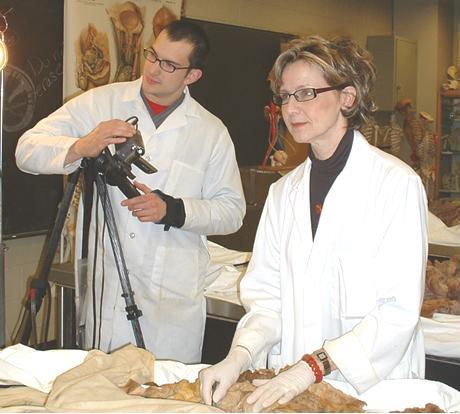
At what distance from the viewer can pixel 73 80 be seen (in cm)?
390

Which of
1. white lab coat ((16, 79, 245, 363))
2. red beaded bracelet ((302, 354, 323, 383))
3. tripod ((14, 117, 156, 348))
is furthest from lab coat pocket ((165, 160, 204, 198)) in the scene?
red beaded bracelet ((302, 354, 323, 383))

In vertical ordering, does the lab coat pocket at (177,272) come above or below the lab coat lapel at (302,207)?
below

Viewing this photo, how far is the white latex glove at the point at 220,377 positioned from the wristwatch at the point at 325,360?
169 millimetres

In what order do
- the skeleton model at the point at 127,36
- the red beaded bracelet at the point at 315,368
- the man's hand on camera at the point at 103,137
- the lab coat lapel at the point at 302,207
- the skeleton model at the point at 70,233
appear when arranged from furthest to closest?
the skeleton model at the point at 127,36
the skeleton model at the point at 70,233
the man's hand on camera at the point at 103,137
the lab coat lapel at the point at 302,207
the red beaded bracelet at the point at 315,368

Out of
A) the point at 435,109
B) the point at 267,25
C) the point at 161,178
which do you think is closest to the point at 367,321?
the point at 161,178

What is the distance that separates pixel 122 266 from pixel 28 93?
1.70 meters

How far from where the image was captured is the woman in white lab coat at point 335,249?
5.33 ft

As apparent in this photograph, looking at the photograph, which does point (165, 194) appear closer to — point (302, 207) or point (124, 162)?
point (124, 162)

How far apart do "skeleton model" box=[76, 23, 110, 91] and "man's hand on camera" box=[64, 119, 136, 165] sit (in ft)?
5.56

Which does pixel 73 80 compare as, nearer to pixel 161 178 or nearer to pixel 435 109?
pixel 161 178

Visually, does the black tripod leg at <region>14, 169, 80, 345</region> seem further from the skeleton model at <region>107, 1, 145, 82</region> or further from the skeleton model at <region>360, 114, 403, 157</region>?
the skeleton model at <region>360, 114, 403, 157</region>

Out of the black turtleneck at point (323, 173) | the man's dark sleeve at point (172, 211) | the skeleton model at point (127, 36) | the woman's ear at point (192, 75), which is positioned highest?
the skeleton model at point (127, 36)

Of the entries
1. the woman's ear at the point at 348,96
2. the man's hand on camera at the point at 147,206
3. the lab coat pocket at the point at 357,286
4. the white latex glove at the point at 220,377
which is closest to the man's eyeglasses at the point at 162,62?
the man's hand on camera at the point at 147,206

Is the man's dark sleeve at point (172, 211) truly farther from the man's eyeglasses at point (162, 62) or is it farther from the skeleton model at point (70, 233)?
the skeleton model at point (70, 233)
